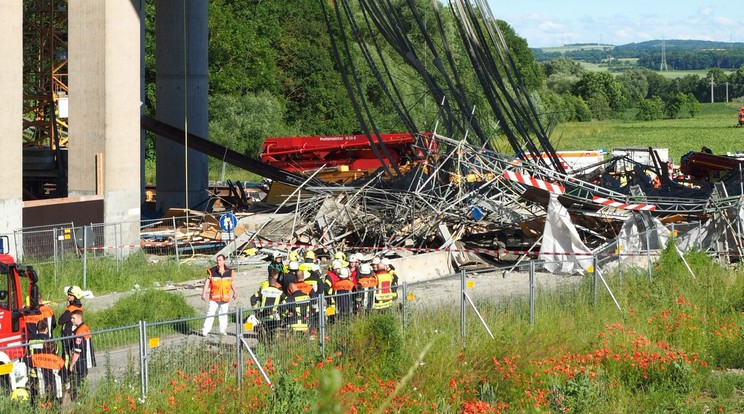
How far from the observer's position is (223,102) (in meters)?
59.4

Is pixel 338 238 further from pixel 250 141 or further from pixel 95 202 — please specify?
pixel 250 141

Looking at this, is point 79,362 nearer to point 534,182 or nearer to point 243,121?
point 534,182

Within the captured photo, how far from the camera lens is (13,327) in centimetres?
1304

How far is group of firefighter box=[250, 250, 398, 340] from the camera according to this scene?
15.0 metres

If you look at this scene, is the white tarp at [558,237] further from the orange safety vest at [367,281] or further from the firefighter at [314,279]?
the firefighter at [314,279]

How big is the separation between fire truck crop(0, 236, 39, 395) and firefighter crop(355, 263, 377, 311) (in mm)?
4897

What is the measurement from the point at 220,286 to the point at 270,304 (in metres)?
1.85

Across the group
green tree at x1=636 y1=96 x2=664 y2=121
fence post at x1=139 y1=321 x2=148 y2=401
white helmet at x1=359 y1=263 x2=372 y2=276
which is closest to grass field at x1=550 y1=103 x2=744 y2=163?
green tree at x1=636 y1=96 x2=664 y2=121

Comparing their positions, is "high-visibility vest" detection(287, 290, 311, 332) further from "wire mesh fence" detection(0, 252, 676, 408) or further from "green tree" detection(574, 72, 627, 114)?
"green tree" detection(574, 72, 627, 114)

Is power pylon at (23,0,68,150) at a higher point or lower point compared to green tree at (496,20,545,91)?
lower

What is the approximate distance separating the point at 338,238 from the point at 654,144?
70.6m

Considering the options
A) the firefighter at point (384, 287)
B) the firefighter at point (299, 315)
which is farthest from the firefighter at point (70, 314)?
the firefighter at point (384, 287)

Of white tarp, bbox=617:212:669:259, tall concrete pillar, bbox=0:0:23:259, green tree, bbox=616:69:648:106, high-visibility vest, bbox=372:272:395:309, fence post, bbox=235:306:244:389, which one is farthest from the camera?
green tree, bbox=616:69:648:106

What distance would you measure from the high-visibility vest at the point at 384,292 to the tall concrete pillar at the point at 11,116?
31.2 feet
